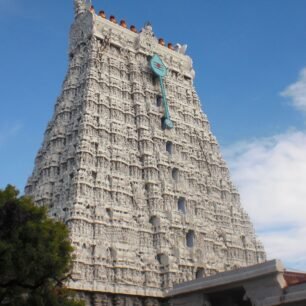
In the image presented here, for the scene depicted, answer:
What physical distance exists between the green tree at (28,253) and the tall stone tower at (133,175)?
39.3ft

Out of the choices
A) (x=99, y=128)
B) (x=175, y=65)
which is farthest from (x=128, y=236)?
(x=175, y=65)

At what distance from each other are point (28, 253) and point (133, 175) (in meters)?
23.9

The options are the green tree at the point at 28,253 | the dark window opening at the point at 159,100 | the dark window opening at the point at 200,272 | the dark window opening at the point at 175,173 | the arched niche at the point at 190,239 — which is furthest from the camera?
the dark window opening at the point at 159,100

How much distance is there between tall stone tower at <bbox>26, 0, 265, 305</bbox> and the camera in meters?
42.2

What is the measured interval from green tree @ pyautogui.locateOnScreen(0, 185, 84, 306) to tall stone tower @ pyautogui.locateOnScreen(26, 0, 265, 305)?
39.3 feet

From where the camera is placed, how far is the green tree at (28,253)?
24688mm

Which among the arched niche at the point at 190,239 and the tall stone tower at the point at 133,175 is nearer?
the tall stone tower at the point at 133,175

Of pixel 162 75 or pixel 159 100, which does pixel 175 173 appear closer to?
pixel 159 100

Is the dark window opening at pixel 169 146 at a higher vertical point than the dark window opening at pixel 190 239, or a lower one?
higher

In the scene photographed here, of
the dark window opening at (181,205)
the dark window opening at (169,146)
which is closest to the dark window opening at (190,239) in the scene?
the dark window opening at (181,205)

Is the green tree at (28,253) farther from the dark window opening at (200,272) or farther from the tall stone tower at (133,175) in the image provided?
the dark window opening at (200,272)

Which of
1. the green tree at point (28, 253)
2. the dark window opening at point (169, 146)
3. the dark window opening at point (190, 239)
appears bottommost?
the green tree at point (28, 253)

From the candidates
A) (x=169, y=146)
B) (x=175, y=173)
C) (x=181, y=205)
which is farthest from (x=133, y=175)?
(x=169, y=146)

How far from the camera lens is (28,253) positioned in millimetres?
24828
